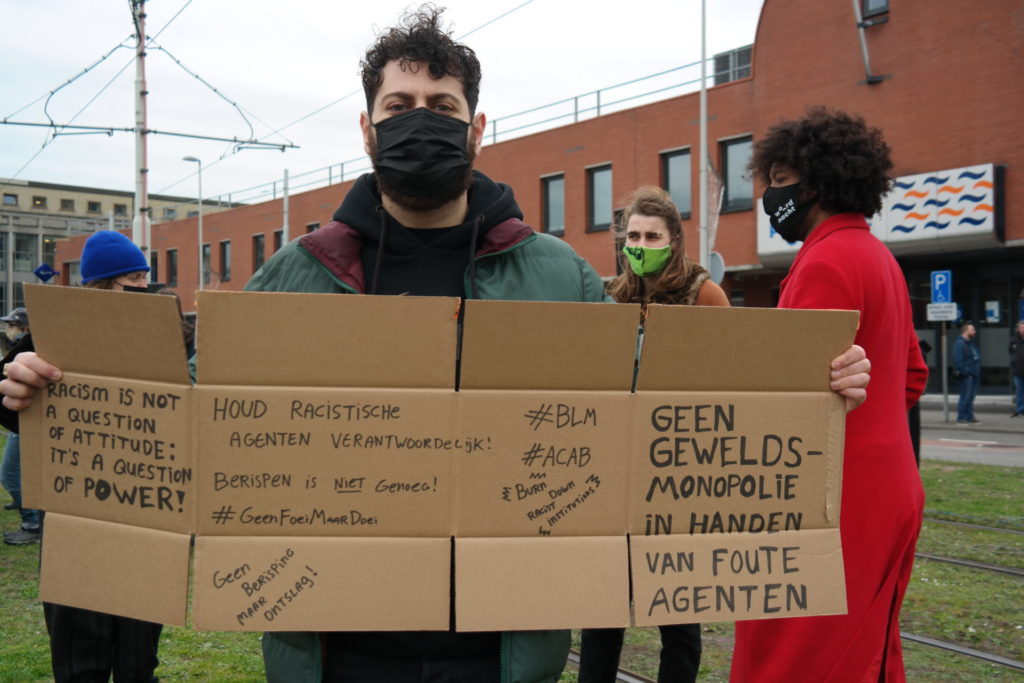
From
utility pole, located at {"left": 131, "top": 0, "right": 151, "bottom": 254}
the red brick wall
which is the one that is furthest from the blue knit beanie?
the red brick wall

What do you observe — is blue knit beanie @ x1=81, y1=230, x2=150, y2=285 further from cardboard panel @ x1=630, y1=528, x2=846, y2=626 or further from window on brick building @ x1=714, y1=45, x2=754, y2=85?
window on brick building @ x1=714, y1=45, x2=754, y2=85

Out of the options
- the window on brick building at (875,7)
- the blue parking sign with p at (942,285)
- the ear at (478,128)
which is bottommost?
the ear at (478,128)

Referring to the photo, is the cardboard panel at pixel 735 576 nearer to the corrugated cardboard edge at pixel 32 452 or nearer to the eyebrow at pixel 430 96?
the eyebrow at pixel 430 96

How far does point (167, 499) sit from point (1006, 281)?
71.8 feet

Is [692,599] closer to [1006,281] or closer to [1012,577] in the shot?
[1012,577]

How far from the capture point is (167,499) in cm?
171

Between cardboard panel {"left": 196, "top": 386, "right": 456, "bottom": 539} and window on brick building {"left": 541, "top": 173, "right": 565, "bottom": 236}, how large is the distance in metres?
25.3

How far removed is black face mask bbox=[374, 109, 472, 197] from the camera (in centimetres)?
200

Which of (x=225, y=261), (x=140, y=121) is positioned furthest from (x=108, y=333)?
(x=225, y=261)

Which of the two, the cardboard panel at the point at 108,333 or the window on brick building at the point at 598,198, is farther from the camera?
the window on brick building at the point at 598,198

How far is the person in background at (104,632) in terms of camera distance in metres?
3.06

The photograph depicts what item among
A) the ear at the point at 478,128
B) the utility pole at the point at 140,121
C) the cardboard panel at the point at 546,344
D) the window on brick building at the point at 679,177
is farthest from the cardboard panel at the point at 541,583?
the window on brick building at the point at 679,177

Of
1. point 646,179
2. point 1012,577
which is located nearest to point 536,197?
point 646,179

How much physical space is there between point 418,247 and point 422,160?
202 mm
